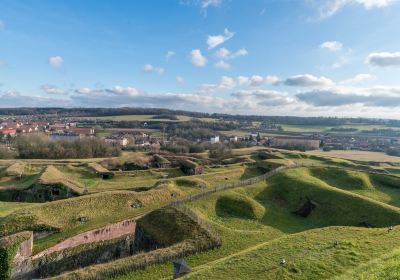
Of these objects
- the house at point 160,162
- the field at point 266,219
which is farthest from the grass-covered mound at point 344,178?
the house at point 160,162

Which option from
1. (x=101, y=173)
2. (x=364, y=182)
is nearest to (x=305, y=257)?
(x=364, y=182)

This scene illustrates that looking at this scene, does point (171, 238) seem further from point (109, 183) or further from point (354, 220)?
point (109, 183)

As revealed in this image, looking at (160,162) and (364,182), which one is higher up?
(364,182)

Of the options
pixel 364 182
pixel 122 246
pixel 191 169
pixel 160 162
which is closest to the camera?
pixel 122 246

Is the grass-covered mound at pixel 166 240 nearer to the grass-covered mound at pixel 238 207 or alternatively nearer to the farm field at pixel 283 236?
the farm field at pixel 283 236

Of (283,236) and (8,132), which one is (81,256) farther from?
(8,132)
